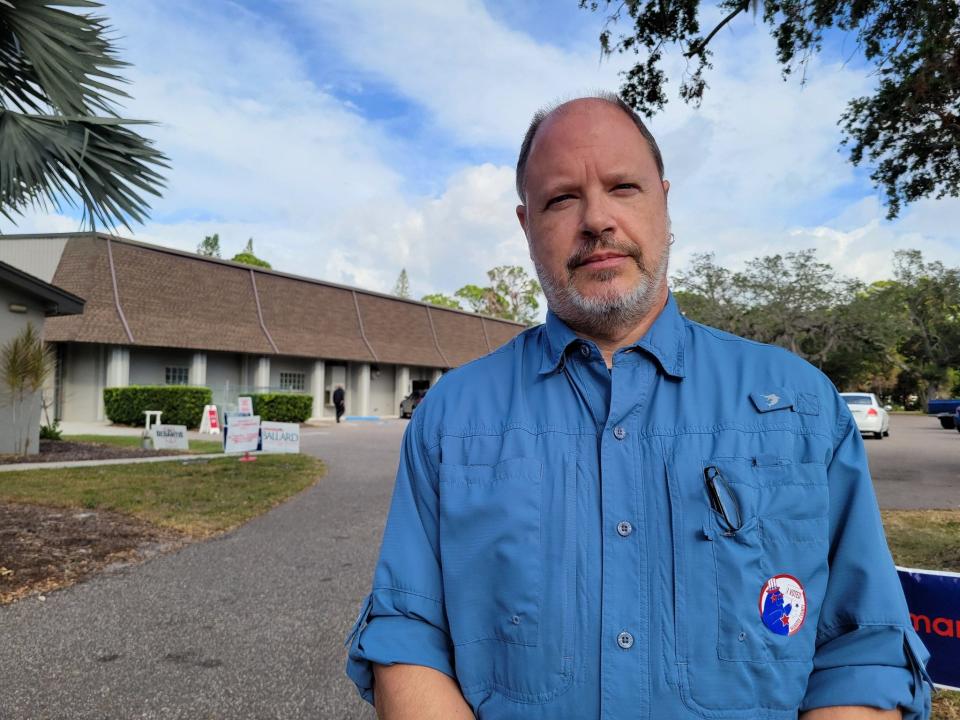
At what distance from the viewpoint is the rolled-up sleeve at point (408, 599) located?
1.41 m

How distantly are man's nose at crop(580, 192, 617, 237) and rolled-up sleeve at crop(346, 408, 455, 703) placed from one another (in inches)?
25.4

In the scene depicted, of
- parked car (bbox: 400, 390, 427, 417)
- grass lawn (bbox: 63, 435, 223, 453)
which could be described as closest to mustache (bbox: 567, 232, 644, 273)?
grass lawn (bbox: 63, 435, 223, 453)

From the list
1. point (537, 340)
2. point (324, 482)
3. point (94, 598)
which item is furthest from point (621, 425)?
point (324, 482)

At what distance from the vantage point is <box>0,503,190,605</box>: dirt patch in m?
5.82

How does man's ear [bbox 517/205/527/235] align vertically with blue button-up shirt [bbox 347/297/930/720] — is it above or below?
above

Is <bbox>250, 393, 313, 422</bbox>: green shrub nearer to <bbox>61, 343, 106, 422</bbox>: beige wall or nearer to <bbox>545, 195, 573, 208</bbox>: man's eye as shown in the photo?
<bbox>61, 343, 106, 422</bbox>: beige wall

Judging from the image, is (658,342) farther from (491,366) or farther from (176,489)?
(176,489)

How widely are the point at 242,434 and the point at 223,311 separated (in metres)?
17.8

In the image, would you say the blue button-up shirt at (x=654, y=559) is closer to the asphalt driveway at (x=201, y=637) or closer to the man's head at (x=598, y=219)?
the man's head at (x=598, y=219)

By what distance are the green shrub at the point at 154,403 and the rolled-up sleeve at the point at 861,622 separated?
27.2 m

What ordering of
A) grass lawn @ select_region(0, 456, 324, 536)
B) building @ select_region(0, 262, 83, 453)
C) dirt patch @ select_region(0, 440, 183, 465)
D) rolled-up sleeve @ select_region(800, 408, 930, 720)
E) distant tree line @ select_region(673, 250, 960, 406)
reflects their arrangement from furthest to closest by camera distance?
distant tree line @ select_region(673, 250, 960, 406) < building @ select_region(0, 262, 83, 453) < dirt patch @ select_region(0, 440, 183, 465) < grass lawn @ select_region(0, 456, 324, 536) < rolled-up sleeve @ select_region(800, 408, 930, 720)

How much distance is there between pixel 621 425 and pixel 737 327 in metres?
51.6

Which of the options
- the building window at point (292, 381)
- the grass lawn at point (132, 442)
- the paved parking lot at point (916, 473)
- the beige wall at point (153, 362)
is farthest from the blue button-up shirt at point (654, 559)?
the building window at point (292, 381)

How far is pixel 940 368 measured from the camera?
55625mm
